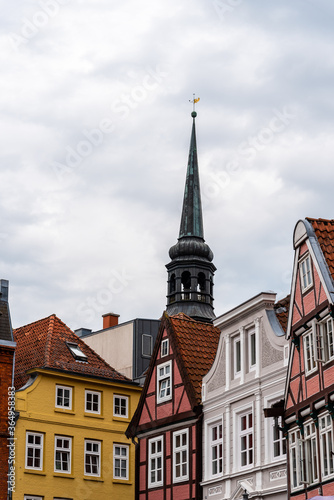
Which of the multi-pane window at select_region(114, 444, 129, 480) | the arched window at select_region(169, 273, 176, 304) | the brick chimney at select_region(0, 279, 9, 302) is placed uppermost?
the arched window at select_region(169, 273, 176, 304)

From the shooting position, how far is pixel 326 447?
→ 89.9ft

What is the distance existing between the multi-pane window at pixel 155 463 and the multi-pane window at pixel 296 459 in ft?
32.6

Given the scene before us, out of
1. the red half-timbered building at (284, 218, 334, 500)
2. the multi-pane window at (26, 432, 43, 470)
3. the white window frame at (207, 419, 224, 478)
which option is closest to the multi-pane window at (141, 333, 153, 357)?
the multi-pane window at (26, 432, 43, 470)

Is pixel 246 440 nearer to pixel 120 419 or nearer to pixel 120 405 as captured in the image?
pixel 120 419

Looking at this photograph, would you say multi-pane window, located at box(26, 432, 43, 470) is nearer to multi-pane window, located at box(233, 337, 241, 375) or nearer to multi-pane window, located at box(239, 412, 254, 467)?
multi-pane window, located at box(233, 337, 241, 375)

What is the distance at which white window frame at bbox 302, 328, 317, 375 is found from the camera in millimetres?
28827

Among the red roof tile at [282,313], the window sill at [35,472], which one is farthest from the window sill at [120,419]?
the red roof tile at [282,313]

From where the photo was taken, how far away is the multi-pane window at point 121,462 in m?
44.5

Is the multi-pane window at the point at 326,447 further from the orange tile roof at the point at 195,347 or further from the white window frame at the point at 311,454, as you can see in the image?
the orange tile roof at the point at 195,347

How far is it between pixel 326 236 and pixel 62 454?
18621 mm

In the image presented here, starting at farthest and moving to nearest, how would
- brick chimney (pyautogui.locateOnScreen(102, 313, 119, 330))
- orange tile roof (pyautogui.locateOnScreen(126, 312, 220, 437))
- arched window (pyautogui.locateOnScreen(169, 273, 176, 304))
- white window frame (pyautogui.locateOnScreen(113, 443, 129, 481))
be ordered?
1. arched window (pyautogui.locateOnScreen(169, 273, 176, 304))
2. brick chimney (pyautogui.locateOnScreen(102, 313, 119, 330))
3. white window frame (pyautogui.locateOnScreen(113, 443, 129, 481))
4. orange tile roof (pyautogui.locateOnScreen(126, 312, 220, 437))

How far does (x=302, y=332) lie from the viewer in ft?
97.9

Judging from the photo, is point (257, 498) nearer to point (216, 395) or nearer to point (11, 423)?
point (216, 395)

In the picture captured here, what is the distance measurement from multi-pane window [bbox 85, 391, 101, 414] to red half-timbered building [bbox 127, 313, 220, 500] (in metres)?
3.77
